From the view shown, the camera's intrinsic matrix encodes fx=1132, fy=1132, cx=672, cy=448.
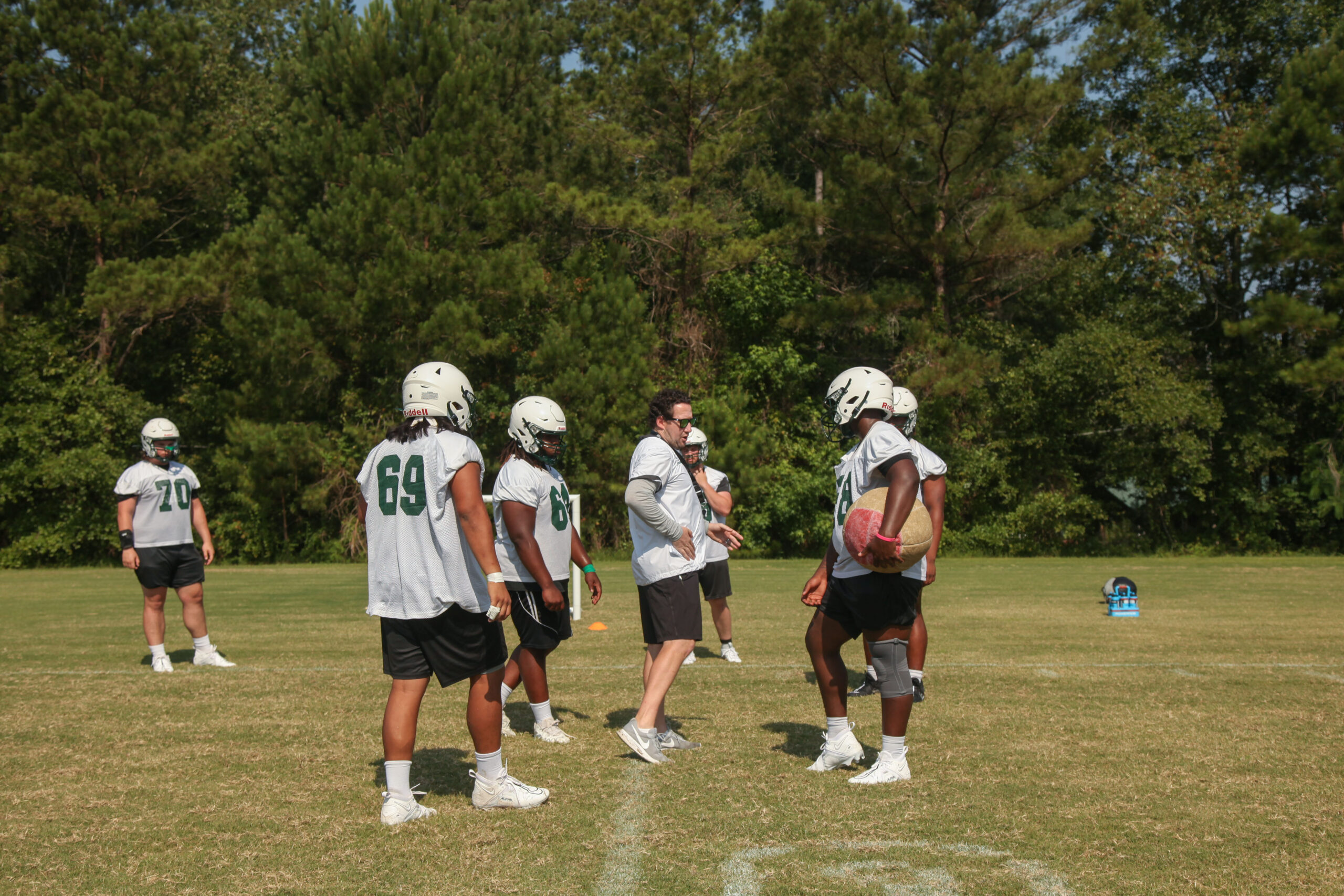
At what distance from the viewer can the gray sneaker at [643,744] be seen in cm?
599

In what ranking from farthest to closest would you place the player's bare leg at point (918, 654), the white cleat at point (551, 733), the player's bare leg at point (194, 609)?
1. the player's bare leg at point (194, 609)
2. the player's bare leg at point (918, 654)
3. the white cleat at point (551, 733)

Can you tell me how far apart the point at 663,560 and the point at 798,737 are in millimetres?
1358

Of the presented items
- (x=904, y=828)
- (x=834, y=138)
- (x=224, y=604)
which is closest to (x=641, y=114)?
(x=834, y=138)

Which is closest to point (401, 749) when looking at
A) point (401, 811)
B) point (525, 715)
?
point (401, 811)

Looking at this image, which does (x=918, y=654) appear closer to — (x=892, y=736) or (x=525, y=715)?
(x=892, y=736)

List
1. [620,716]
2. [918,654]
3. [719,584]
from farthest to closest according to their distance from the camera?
[719,584], [918,654], [620,716]

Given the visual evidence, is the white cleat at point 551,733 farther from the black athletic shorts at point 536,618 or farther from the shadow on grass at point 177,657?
the shadow on grass at point 177,657

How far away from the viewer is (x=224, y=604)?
1573 centimetres

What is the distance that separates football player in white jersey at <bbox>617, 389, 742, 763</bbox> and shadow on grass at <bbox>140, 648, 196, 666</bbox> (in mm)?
5354

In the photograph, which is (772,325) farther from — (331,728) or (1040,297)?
(331,728)

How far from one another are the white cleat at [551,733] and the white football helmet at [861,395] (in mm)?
2513

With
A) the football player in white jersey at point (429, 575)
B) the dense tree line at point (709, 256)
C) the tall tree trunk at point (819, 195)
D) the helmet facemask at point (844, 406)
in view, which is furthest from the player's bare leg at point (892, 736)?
the tall tree trunk at point (819, 195)

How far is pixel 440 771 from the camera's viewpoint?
19.5 feet

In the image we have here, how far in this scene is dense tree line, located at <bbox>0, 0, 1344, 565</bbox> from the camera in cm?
2861
